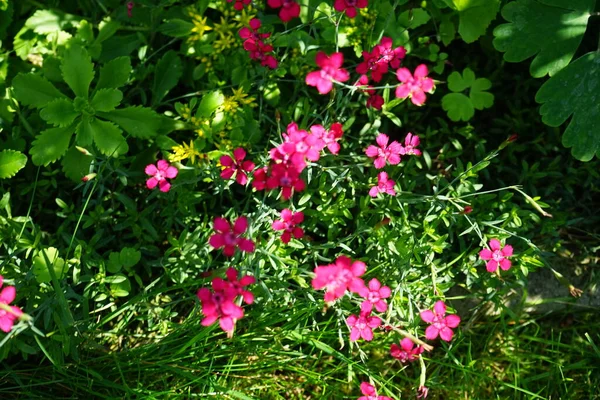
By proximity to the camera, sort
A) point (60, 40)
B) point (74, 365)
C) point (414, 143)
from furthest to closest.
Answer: point (60, 40) < point (74, 365) < point (414, 143)

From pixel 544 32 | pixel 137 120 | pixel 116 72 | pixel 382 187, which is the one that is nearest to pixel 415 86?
pixel 382 187

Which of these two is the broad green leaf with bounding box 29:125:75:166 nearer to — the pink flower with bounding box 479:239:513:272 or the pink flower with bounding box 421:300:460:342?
the pink flower with bounding box 421:300:460:342

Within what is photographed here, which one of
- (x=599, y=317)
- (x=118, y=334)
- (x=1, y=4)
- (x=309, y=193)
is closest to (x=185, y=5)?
(x=1, y=4)

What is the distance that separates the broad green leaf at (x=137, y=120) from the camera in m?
2.08

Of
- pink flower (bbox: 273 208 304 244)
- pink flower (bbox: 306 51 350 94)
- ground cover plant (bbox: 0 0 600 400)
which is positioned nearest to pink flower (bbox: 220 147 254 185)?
ground cover plant (bbox: 0 0 600 400)

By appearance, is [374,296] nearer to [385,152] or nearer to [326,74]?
[385,152]

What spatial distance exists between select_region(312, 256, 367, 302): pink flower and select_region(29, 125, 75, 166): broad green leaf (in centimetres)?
108

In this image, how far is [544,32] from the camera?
1992 millimetres

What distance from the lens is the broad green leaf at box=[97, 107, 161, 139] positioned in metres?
2.08

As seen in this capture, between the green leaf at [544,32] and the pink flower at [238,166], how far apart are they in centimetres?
94

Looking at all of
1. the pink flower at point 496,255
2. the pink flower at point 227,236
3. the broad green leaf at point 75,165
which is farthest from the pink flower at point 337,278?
the broad green leaf at point 75,165

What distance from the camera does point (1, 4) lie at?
224 centimetres

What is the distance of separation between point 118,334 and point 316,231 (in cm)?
78

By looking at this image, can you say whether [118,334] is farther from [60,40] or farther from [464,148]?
[464,148]
